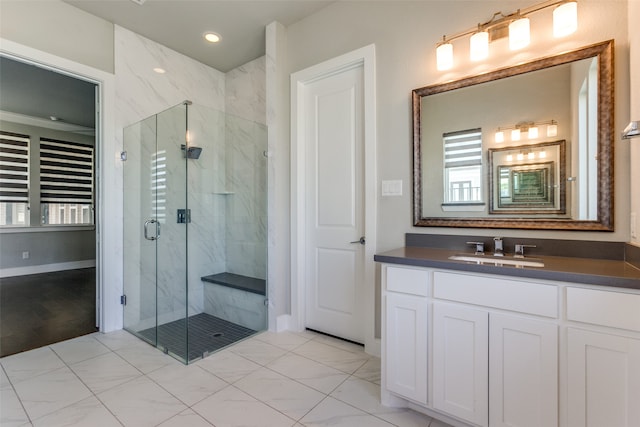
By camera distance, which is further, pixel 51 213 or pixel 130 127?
pixel 51 213

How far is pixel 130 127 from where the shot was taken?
2.81 m

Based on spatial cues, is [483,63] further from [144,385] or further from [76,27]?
[76,27]

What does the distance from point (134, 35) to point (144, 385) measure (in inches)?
121

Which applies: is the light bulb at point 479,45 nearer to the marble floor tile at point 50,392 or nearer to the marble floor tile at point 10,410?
the marble floor tile at point 50,392

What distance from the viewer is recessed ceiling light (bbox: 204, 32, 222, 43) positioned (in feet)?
9.61


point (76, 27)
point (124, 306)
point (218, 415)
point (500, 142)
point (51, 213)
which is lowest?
point (218, 415)

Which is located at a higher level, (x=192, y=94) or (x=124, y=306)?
(x=192, y=94)

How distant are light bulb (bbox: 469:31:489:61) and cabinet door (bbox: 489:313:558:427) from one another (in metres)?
1.52

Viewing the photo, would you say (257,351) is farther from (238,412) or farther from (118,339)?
(118,339)

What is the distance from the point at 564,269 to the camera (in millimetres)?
1254

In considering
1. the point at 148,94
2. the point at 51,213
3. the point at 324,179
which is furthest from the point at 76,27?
the point at 51,213

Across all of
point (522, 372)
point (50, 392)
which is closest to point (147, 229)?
point (50, 392)

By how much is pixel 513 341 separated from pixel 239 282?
2436 millimetres

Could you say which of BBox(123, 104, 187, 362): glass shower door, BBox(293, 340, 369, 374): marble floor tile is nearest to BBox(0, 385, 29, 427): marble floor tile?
BBox(123, 104, 187, 362): glass shower door
